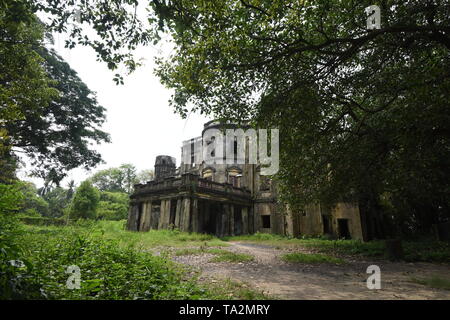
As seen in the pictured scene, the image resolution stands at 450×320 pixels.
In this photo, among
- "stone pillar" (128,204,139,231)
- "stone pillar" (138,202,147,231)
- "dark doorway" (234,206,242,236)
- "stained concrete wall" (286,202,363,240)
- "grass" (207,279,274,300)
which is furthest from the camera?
"dark doorway" (234,206,242,236)

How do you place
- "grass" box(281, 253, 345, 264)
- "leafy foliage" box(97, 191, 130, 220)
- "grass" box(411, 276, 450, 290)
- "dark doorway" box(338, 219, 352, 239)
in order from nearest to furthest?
"grass" box(411, 276, 450, 290) < "grass" box(281, 253, 345, 264) < "dark doorway" box(338, 219, 352, 239) < "leafy foliage" box(97, 191, 130, 220)

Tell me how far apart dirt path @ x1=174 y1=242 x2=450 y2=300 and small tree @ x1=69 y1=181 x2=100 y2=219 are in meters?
24.6

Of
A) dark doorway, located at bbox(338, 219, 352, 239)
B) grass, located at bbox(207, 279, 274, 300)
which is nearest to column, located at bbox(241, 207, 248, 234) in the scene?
dark doorway, located at bbox(338, 219, 352, 239)

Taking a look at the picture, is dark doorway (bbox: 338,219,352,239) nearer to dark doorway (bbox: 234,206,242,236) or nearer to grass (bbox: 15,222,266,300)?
dark doorway (bbox: 234,206,242,236)

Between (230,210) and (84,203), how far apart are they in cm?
1864

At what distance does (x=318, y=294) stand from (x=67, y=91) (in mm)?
23640

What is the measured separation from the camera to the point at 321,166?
9.17m

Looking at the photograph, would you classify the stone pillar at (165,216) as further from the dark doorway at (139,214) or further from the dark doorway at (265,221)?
the dark doorway at (265,221)

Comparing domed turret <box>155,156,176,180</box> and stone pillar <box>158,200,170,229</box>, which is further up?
domed turret <box>155,156,176,180</box>

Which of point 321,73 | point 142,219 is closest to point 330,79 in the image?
point 321,73

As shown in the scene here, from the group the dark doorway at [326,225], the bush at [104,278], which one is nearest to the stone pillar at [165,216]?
the bush at [104,278]

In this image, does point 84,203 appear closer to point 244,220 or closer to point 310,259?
point 244,220

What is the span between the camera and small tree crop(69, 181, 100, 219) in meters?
26.5

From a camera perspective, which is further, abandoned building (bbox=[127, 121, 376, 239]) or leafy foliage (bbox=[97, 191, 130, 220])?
leafy foliage (bbox=[97, 191, 130, 220])
